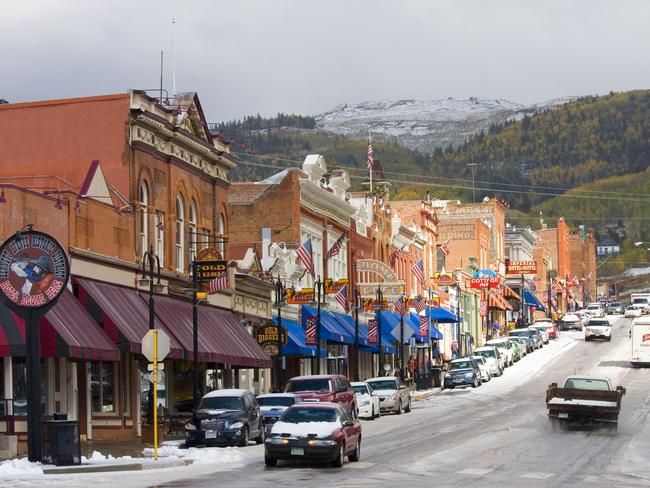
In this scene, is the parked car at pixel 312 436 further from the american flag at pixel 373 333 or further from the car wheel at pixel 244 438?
the american flag at pixel 373 333

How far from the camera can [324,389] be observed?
47938 millimetres

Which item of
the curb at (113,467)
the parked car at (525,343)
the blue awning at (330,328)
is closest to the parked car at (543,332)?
the parked car at (525,343)

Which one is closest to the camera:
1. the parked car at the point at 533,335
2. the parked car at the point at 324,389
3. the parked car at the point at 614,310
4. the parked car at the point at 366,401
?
the parked car at the point at 324,389

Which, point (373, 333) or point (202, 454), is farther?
point (373, 333)

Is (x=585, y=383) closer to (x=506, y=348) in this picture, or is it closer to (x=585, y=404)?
(x=585, y=404)

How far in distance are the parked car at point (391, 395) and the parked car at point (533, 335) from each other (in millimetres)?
47804

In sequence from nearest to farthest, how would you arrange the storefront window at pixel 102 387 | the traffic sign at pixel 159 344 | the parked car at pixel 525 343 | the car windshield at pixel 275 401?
the traffic sign at pixel 159 344 → the storefront window at pixel 102 387 → the car windshield at pixel 275 401 → the parked car at pixel 525 343

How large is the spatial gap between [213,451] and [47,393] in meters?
6.00

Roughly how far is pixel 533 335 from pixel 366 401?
54971 millimetres

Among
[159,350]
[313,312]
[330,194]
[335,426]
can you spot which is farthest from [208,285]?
[330,194]

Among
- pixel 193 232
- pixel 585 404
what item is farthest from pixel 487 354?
pixel 585 404

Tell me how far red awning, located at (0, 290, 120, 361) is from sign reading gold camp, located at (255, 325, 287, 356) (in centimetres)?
1850

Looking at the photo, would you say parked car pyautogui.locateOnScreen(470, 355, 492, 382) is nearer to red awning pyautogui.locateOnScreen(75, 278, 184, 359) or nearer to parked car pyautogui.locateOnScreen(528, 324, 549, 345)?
parked car pyautogui.locateOnScreen(528, 324, 549, 345)

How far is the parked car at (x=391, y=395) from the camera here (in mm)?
57812
